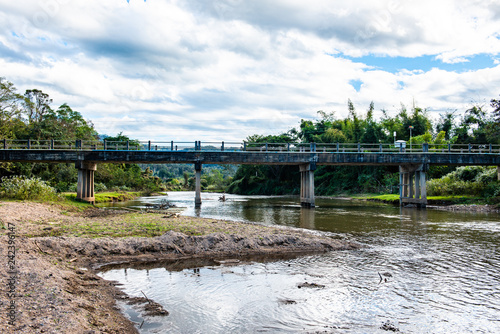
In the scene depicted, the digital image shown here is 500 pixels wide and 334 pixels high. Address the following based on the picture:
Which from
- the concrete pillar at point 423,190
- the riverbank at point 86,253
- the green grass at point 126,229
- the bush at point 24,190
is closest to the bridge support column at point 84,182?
the bush at point 24,190

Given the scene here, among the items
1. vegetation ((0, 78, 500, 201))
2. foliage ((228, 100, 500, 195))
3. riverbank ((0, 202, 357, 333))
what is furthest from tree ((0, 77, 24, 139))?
foliage ((228, 100, 500, 195))

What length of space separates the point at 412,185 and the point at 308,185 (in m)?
13.4

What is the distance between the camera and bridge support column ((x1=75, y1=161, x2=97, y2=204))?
3802cm

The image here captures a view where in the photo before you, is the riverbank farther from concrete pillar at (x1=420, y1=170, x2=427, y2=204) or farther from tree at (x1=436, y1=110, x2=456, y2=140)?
tree at (x1=436, y1=110, x2=456, y2=140)

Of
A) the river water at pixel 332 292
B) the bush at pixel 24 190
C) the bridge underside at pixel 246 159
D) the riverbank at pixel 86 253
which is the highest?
the bridge underside at pixel 246 159

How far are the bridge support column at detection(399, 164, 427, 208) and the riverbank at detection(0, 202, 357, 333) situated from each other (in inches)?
1117

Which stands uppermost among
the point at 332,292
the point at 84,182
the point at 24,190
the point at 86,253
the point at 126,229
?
the point at 84,182

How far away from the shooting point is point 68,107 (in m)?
71.8

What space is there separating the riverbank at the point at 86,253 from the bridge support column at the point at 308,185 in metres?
24.0

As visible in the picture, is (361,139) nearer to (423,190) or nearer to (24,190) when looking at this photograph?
(423,190)

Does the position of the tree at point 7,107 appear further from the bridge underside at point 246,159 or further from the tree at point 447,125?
the tree at point 447,125

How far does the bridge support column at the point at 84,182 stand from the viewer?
38.0m

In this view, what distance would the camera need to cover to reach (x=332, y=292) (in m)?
10.1

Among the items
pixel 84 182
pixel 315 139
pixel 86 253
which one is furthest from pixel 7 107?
pixel 315 139
